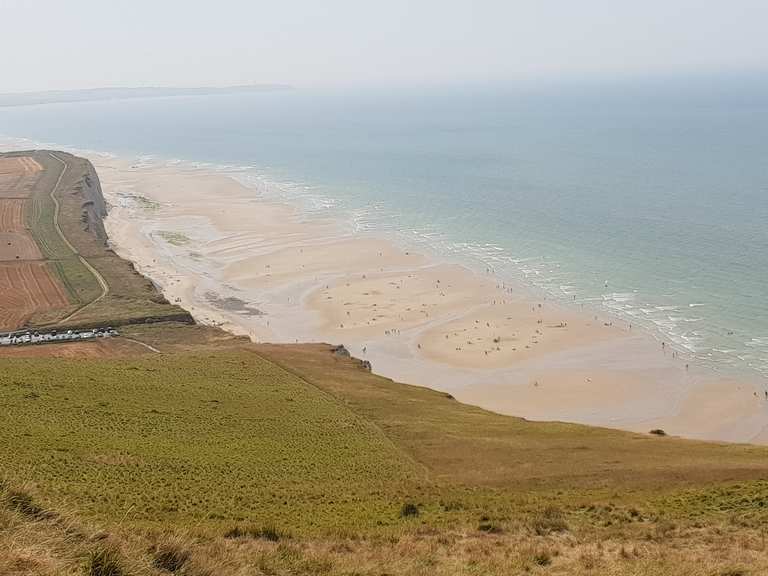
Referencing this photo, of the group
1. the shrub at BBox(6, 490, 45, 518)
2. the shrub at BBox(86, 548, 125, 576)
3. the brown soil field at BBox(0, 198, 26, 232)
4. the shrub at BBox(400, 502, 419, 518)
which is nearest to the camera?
the shrub at BBox(86, 548, 125, 576)

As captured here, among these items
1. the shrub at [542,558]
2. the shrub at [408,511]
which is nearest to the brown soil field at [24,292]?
the shrub at [408,511]

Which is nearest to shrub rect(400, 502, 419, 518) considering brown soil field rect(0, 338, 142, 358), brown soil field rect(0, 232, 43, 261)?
brown soil field rect(0, 338, 142, 358)

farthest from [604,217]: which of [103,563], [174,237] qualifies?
[103,563]

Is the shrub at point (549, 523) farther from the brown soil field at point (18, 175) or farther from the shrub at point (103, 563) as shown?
the brown soil field at point (18, 175)

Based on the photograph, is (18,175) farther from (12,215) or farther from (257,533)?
(257,533)

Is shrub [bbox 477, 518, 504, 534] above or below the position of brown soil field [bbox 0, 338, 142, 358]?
above

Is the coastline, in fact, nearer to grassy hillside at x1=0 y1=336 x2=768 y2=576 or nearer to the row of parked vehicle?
grassy hillside at x1=0 y1=336 x2=768 y2=576
